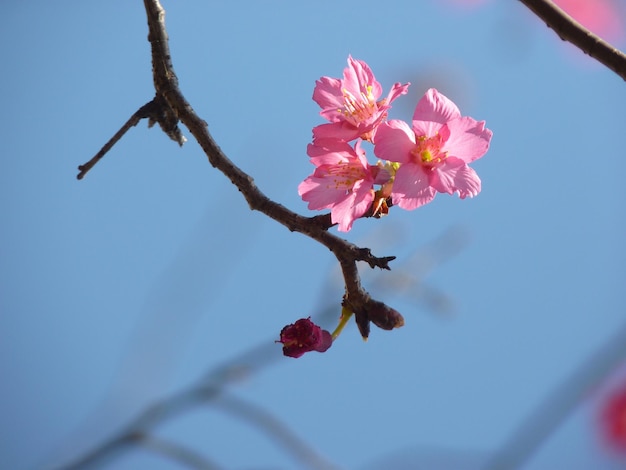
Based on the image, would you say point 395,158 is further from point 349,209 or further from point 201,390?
point 201,390

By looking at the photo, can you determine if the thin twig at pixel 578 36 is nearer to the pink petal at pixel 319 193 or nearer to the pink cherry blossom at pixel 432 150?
the pink cherry blossom at pixel 432 150

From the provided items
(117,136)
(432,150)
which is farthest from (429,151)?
(117,136)

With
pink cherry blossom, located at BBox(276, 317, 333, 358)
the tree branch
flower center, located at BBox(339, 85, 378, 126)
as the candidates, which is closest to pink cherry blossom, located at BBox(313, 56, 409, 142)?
flower center, located at BBox(339, 85, 378, 126)

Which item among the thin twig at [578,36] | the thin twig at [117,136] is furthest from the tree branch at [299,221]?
the thin twig at [578,36]

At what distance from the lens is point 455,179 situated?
2.49 ft

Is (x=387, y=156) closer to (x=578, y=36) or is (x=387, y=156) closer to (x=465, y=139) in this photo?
(x=465, y=139)

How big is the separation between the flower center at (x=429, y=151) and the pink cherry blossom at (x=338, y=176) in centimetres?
4

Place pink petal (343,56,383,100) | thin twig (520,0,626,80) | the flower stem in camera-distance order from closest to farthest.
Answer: thin twig (520,0,626,80) → the flower stem → pink petal (343,56,383,100)

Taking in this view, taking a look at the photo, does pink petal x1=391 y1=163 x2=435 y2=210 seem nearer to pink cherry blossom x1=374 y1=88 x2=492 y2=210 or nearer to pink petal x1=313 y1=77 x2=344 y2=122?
pink cherry blossom x1=374 y1=88 x2=492 y2=210

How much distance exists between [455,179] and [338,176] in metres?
0.14

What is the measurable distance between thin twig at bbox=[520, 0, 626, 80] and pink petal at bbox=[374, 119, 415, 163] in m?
0.19

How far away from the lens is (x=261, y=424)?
1305mm

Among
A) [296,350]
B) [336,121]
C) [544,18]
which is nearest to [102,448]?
[296,350]

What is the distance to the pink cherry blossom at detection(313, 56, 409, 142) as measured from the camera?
74 cm
